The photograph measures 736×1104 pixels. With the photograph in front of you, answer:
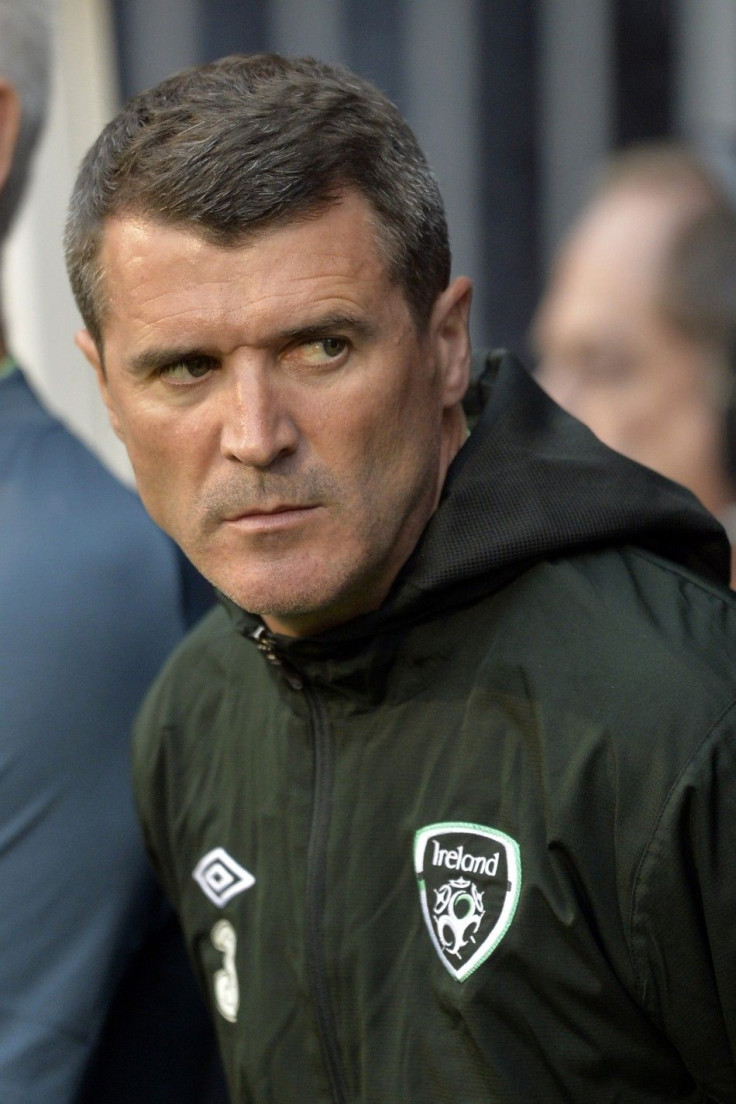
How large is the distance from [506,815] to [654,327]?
2.12 meters

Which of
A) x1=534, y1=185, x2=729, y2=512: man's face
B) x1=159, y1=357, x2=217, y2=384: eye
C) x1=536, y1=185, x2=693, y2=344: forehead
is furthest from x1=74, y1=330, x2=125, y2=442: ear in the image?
x1=536, y1=185, x2=693, y2=344: forehead

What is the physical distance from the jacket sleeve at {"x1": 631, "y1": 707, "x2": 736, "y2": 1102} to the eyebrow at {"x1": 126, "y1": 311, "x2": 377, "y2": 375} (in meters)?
0.53

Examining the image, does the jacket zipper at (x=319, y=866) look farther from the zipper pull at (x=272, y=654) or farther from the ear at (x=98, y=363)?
the ear at (x=98, y=363)

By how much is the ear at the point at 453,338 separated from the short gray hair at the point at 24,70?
2.85 feet

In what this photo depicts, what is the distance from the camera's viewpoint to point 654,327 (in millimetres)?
3477

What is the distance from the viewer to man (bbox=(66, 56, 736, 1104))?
1504 mm

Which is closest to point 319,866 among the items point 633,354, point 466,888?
point 466,888

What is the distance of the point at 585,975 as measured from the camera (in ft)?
4.93

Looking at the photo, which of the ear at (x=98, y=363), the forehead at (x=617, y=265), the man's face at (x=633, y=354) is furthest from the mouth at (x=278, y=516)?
the forehead at (x=617, y=265)

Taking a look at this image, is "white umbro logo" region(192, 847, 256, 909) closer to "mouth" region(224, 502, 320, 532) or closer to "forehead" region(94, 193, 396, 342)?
"mouth" region(224, 502, 320, 532)

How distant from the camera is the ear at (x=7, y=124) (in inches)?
87.7

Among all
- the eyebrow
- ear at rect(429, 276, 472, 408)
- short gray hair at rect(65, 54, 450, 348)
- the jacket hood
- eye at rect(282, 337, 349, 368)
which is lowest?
the jacket hood

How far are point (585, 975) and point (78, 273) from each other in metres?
0.93

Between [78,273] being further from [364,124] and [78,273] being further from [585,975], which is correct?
[585,975]
